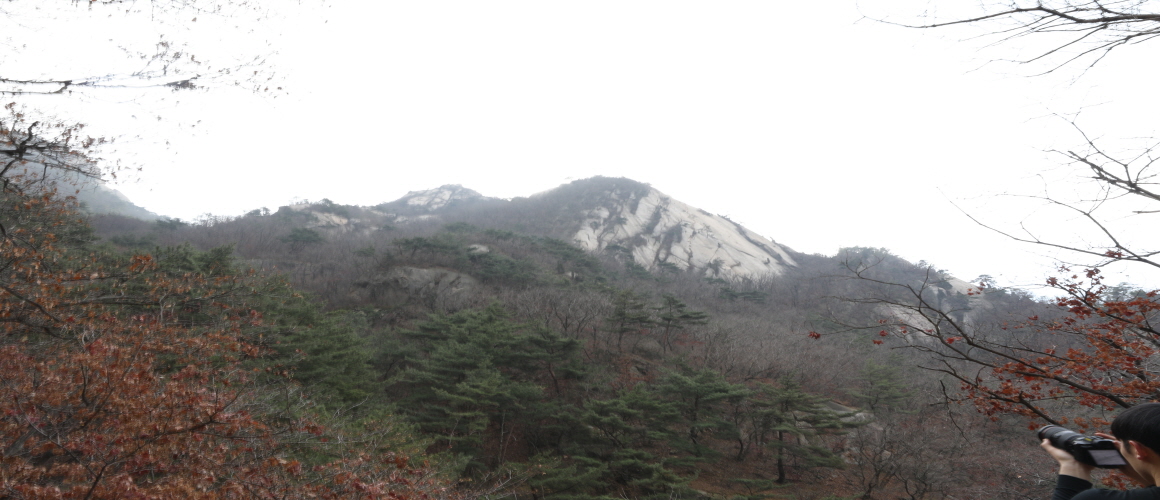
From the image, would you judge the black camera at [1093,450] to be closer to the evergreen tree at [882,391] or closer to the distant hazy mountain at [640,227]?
the evergreen tree at [882,391]

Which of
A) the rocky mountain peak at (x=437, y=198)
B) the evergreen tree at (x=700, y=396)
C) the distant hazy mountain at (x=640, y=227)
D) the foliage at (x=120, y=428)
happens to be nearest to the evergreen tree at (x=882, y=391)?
the evergreen tree at (x=700, y=396)

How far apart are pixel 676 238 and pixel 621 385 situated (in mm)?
36009

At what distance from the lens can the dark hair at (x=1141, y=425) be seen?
150cm

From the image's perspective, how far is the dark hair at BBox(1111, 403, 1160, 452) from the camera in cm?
150

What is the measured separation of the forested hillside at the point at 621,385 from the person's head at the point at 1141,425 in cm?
117

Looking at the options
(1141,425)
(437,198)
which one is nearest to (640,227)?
(437,198)

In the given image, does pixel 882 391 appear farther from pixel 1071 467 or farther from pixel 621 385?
pixel 1071 467

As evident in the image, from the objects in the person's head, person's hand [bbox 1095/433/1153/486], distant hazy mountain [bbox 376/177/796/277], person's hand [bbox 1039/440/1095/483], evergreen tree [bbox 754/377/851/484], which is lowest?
evergreen tree [bbox 754/377/851/484]

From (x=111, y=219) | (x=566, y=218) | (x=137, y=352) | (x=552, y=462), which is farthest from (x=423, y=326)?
(x=111, y=219)

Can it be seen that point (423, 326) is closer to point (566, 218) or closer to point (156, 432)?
point (156, 432)

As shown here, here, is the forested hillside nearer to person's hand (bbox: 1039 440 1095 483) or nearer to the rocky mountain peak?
person's hand (bbox: 1039 440 1095 483)

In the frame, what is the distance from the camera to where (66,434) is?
16.3 feet

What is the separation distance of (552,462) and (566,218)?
45.8 meters

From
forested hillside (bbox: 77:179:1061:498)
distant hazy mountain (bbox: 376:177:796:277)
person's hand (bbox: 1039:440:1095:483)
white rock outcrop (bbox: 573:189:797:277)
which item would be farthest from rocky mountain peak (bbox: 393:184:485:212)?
person's hand (bbox: 1039:440:1095:483)
